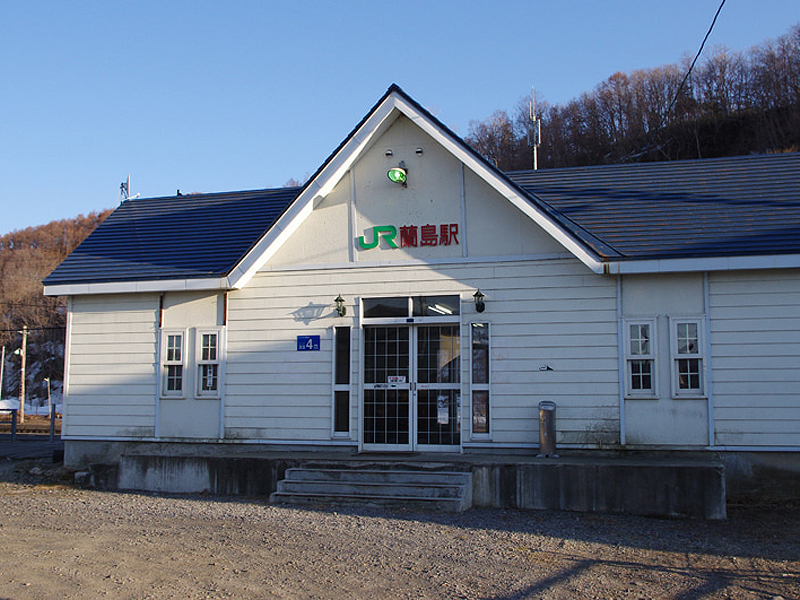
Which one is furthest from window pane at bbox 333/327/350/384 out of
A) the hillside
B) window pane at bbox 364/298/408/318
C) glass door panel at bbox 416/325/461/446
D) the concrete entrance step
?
the hillside

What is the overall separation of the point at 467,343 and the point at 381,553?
16.2 ft

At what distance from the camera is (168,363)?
12797 mm

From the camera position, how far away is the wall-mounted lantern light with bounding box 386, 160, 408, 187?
38.6 feet

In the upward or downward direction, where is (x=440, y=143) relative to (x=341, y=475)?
upward

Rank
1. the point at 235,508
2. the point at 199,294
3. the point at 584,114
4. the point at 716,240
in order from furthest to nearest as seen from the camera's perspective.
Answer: the point at 584,114, the point at 199,294, the point at 716,240, the point at 235,508

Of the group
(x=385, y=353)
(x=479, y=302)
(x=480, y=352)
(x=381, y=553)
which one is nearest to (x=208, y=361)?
(x=385, y=353)

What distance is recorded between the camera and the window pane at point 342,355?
1208 centimetres

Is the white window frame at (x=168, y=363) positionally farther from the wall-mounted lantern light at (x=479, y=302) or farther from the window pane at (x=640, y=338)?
the window pane at (x=640, y=338)

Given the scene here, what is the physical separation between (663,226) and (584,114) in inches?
2047

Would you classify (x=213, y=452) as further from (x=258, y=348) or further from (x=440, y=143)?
(x=440, y=143)

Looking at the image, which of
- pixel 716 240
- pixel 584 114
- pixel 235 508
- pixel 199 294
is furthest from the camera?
pixel 584 114

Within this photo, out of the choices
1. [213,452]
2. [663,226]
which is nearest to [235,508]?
[213,452]

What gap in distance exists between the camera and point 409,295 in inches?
468

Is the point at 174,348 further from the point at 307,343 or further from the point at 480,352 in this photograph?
the point at 480,352
